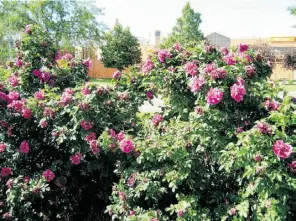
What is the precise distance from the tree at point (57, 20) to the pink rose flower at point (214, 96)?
38.5 meters

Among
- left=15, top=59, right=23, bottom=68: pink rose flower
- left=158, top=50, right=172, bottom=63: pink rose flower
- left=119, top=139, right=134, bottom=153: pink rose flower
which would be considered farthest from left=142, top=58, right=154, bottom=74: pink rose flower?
left=15, top=59, right=23, bottom=68: pink rose flower

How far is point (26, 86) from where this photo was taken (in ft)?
14.6

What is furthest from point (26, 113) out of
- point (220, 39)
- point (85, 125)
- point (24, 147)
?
point (220, 39)

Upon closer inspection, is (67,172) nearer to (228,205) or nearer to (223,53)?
(228,205)

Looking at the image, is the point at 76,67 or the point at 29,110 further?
the point at 76,67

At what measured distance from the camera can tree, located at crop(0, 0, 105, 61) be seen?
130 ft

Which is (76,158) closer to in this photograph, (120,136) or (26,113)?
(120,136)

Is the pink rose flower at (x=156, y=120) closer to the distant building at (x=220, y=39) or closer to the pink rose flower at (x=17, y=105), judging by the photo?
the pink rose flower at (x=17, y=105)

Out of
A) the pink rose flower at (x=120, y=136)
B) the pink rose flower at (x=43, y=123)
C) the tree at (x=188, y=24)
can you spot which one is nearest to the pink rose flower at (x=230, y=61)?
the pink rose flower at (x=120, y=136)

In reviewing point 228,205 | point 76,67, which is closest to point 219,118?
point 228,205

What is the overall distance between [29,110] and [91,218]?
1233 millimetres

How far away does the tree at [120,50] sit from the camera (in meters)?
41.0

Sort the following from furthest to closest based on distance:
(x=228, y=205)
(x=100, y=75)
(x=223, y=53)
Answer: (x=100, y=75)
(x=223, y=53)
(x=228, y=205)

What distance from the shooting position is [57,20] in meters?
41.7
